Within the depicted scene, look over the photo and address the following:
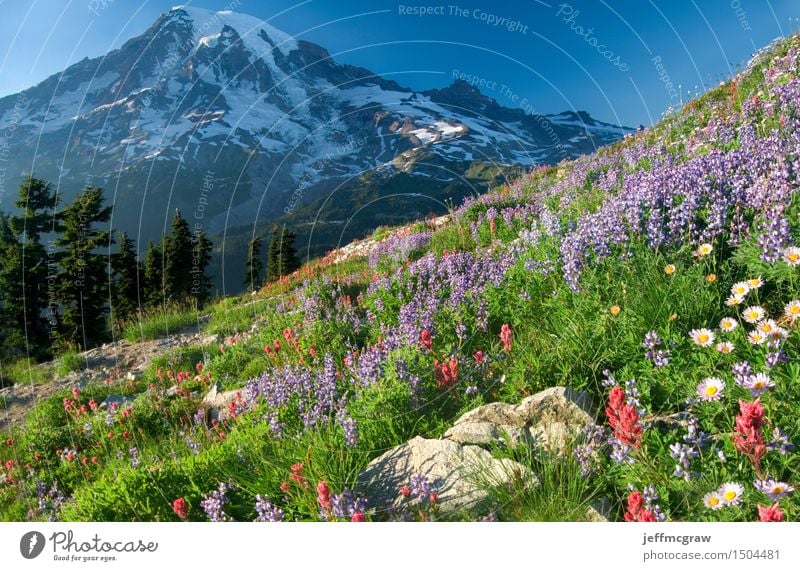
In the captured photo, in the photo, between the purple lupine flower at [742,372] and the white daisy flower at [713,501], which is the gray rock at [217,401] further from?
the purple lupine flower at [742,372]

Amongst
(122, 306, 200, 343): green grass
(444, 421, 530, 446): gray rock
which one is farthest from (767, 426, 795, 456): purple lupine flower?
(122, 306, 200, 343): green grass

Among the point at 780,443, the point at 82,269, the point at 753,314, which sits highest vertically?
the point at 82,269

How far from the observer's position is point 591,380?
148 inches

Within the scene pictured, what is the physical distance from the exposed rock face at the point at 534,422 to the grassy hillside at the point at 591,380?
5.3 inches

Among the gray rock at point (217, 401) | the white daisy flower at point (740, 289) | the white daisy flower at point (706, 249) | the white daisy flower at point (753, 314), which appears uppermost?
the white daisy flower at point (706, 249)

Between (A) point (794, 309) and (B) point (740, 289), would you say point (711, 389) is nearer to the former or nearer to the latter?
(A) point (794, 309)

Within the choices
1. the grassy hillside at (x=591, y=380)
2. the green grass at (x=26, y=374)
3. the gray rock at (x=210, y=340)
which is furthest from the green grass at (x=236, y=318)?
the grassy hillside at (x=591, y=380)

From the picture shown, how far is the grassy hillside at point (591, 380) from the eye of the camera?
9.25 ft

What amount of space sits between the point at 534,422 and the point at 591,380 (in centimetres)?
64

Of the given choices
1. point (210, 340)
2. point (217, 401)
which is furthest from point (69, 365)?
point (217, 401)

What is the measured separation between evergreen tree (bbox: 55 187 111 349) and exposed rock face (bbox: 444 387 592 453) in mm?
25505

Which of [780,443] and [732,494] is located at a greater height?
[780,443]

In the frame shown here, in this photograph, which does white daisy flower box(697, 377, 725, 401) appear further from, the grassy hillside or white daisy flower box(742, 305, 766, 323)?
white daisy flower box(742, 305, 766, 323)
